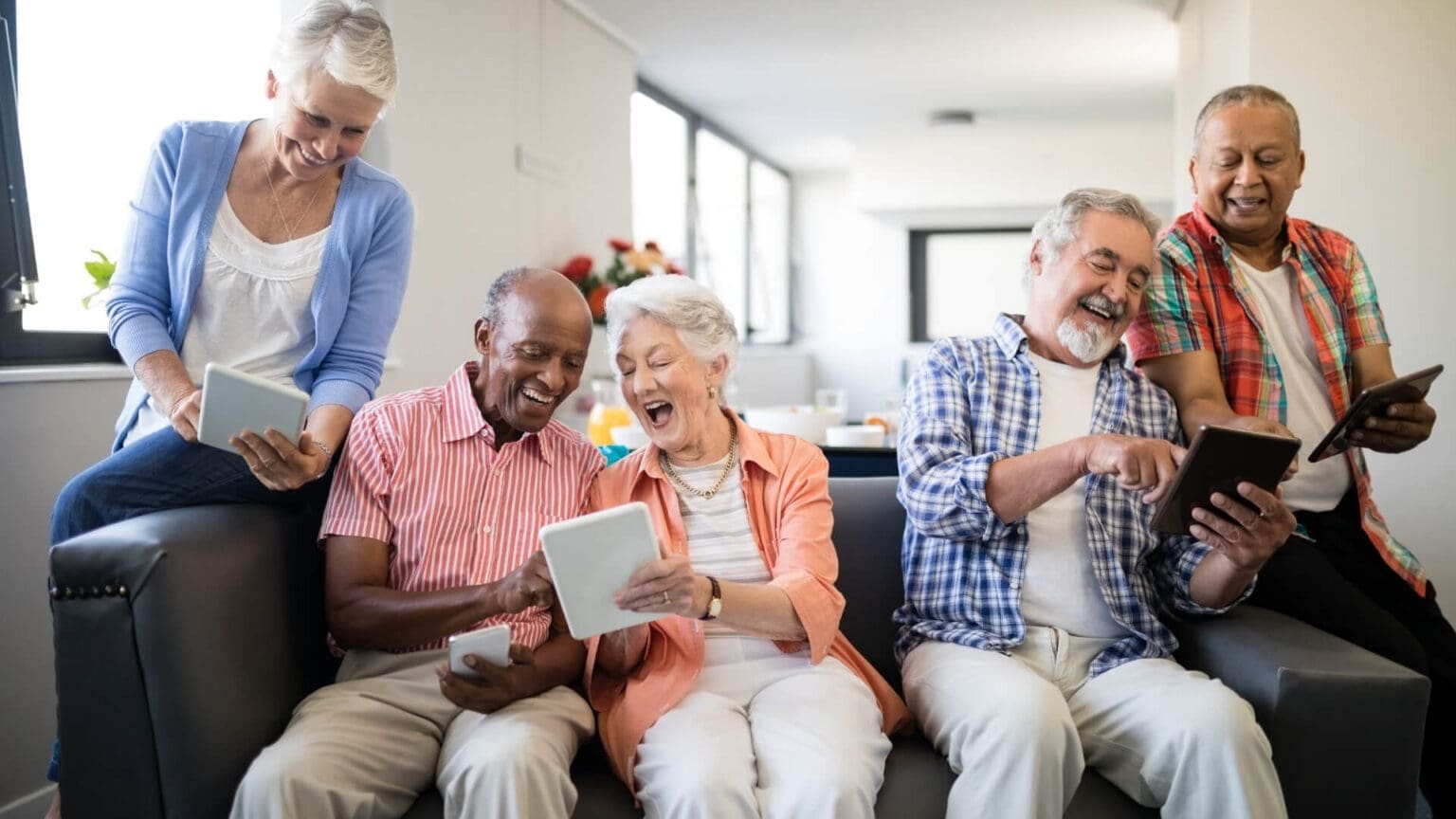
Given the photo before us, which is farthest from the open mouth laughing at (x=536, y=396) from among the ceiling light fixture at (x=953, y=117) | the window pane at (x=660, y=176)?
the ceiling light fixture at (x=953, y=117)

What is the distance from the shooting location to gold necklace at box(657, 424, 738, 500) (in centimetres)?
192

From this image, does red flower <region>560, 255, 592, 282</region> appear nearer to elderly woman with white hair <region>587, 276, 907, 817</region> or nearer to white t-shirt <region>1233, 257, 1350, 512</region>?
elderly woman with white hair <region>587, 276, 907, 817</region>

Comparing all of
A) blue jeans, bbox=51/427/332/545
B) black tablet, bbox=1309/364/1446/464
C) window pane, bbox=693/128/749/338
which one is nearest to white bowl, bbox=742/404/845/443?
Result: black tablet, bbox=1309/364/1446/464

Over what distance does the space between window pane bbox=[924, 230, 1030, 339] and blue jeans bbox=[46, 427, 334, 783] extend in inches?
338

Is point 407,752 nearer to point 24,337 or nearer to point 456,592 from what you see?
point 456,592

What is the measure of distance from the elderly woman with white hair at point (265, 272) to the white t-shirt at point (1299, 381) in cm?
160

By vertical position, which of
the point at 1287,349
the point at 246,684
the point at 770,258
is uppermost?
the point at 770,258

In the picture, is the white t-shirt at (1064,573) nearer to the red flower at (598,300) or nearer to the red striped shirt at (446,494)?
the red striped shirt at (446,494)

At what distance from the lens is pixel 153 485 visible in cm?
180

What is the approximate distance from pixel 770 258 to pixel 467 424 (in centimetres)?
873

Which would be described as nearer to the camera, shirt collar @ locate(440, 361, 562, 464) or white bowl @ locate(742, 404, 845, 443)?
shirt collar @ locate(440, 361, 562, 464)

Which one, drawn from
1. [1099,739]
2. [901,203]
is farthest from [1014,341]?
[901,203]

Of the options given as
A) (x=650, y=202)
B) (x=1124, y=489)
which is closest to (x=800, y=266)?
(x=650, y=202)

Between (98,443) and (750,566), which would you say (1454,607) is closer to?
(750,566)
